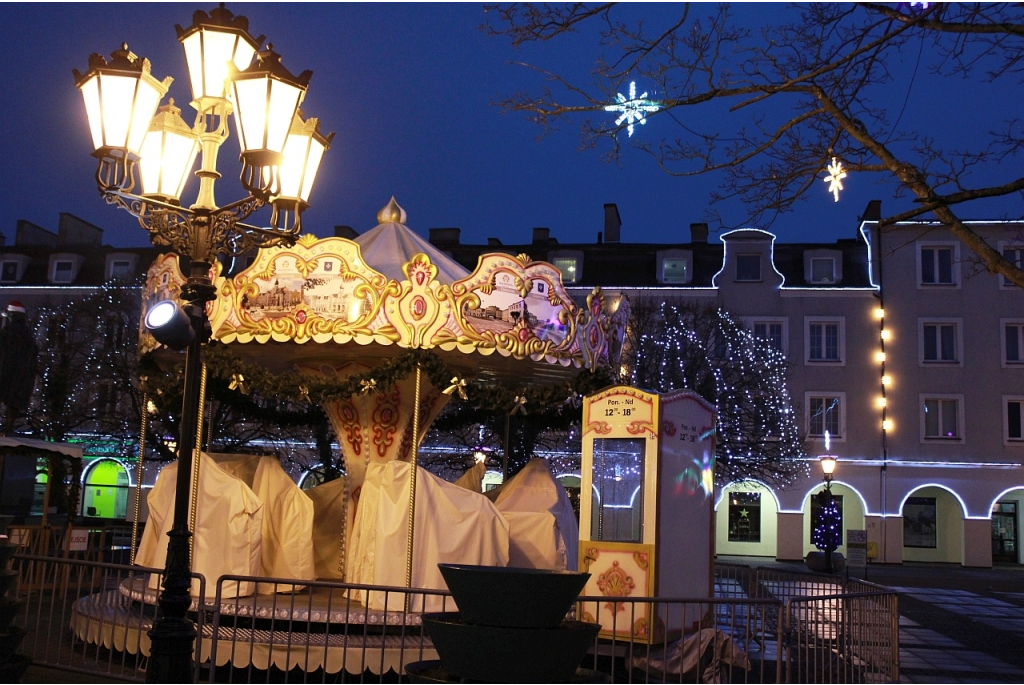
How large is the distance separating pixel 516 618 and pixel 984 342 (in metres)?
37.6

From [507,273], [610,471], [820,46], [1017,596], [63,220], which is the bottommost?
[1017,596]

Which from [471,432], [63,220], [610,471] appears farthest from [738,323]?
[63,220]

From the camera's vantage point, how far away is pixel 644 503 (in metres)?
11.5

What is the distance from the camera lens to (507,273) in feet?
38.8

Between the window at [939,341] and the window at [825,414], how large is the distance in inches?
141

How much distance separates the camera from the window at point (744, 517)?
38656 mm

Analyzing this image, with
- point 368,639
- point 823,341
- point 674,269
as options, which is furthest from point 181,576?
A: point 823,341

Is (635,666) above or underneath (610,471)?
underneath

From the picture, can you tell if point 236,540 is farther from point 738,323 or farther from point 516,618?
point 738,323

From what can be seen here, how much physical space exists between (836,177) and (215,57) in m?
5.59

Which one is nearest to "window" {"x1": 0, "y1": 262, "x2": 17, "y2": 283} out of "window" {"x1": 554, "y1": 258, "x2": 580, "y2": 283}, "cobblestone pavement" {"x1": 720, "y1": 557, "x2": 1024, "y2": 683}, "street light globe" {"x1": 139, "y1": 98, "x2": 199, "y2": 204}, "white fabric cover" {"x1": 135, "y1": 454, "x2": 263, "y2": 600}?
"window" {"x1": 554, "y1": 258, "x2": 580, "y2": 283}

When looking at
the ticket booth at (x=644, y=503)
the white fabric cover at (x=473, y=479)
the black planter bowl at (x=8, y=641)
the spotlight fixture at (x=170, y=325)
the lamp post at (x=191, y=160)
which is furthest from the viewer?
the white fabric cover at (x=473, y=479)

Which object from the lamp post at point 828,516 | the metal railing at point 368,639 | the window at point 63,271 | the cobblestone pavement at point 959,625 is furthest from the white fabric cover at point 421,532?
the window at point 63,271

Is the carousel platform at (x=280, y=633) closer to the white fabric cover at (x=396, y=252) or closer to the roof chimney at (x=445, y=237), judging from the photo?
the white fabric cover at (x=396, y=252)
